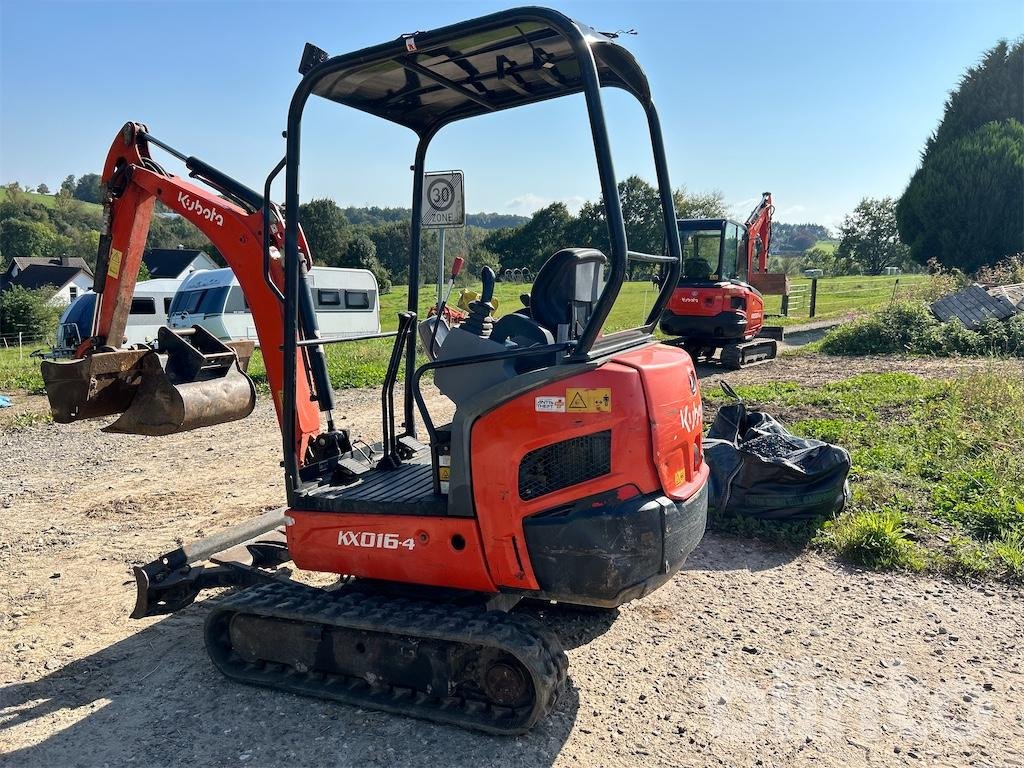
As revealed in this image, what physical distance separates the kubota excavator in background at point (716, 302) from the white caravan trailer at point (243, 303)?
7.14 m

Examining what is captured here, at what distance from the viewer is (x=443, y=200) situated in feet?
17.7

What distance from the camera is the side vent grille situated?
3105mm

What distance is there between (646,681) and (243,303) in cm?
1885

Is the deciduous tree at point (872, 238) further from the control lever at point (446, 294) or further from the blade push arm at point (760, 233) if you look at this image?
the control lever at point (446, 294)

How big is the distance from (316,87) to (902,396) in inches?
317

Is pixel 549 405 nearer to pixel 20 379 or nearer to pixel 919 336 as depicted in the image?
pixel 919 336

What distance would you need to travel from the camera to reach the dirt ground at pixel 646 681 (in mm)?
3203

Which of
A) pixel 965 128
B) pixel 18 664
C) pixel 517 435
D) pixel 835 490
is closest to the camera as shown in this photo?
pixel 517 435

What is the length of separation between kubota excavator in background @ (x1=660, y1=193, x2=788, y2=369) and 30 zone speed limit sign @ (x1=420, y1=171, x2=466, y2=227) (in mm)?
8548

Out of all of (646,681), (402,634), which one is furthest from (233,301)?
(646,681)

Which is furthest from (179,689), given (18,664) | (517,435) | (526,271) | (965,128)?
(965,128)

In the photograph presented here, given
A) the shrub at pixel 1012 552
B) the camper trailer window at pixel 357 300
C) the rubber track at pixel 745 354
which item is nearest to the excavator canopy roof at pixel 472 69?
the shrub at pixel 1012 552

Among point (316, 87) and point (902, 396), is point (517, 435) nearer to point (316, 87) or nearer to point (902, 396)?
point (316, 87)

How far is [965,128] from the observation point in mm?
34656
